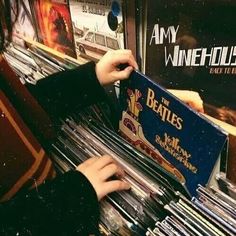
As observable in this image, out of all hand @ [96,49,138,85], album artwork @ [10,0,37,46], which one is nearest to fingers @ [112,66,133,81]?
hand @ [96,49,138,85]

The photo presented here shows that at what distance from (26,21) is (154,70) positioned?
0.90m

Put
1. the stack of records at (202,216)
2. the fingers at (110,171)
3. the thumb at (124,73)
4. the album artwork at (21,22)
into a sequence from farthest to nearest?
1. the album artwork at (21,22)
2. the thumb at (124,73)
3. the fingers at (110,171)
4. the stack of records at (202,216)

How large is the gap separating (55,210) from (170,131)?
30 cm

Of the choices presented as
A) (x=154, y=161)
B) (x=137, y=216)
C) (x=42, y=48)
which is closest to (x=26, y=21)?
(x=42, y=48)

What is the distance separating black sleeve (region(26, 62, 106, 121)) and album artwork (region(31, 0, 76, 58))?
0.96 ft

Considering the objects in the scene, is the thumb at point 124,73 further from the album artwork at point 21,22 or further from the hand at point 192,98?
the album artwork at point 21,22

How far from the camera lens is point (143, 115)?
2.62ft

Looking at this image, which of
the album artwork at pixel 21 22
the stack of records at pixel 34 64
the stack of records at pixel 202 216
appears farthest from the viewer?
the album artwork at pixel 21 22

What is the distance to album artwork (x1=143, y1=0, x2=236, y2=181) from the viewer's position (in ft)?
2.18

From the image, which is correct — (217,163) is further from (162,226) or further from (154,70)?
(154,70)

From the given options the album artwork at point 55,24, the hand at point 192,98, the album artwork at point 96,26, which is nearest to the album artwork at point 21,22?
the album artwork at point 55,24

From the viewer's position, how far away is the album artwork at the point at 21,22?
1467 millimetres

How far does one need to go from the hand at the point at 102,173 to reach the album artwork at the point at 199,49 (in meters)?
0.25

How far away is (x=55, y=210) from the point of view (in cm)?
63
